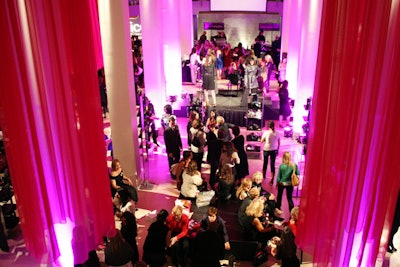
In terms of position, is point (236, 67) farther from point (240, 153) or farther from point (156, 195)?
point (156, 195)

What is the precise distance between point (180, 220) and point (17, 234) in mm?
2827

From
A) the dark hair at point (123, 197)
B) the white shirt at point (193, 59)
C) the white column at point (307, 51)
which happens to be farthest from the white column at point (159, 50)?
the dark hair at point (123, 197)

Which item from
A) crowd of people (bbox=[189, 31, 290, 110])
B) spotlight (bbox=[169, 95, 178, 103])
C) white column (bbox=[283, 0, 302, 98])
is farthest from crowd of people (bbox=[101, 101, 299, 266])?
white column (bbox=[283, 0, 302, 98])

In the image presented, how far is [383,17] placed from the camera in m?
3.14

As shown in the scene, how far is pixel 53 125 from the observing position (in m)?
4.01

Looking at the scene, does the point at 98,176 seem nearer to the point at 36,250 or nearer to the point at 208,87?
the point at 36,250

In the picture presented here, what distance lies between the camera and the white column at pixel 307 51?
8617 mm

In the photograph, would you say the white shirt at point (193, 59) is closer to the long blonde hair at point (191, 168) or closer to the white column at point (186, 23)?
the white column at point (186, 23)

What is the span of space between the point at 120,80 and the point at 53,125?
298cm

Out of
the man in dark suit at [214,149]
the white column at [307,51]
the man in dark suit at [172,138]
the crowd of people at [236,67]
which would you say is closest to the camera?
the man in dark suit at [214,149]

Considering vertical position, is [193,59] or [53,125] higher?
[53,125]

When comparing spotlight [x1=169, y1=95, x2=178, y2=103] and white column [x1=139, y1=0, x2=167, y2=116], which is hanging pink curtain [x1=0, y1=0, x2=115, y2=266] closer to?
white column [x1=139, y1=0, x2=167, y2=116]

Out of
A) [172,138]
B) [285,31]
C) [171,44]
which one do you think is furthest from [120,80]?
[285,31]

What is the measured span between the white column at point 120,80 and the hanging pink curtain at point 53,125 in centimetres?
228
